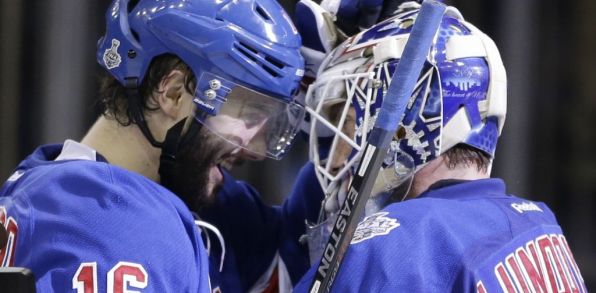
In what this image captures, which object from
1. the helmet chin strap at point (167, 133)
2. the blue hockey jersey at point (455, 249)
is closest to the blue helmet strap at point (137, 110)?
the helmet chin strap at point (167, 133)

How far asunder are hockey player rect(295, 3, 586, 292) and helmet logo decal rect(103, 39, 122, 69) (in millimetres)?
381

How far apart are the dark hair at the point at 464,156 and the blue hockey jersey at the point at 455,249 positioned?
62 mm

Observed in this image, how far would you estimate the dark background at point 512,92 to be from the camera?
11.4 ft

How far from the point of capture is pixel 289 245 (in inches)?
110

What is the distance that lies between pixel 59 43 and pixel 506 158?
1.29 meters

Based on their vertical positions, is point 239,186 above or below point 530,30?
below

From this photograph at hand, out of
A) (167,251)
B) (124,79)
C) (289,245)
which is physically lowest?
(289,245)

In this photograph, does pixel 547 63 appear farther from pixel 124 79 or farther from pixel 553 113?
pixel 124 79

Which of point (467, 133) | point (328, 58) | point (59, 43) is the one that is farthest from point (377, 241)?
point (59, 43)

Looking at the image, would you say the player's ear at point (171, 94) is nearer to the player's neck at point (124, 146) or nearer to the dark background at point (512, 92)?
the player's neck at point (124, 146)

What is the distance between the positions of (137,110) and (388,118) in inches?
24.7

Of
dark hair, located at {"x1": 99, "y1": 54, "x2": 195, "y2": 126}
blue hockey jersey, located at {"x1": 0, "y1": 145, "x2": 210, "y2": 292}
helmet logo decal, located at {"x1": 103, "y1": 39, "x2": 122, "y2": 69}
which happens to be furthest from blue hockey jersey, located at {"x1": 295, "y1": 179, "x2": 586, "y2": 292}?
helmet logo decal, located at {"x1": 103, "y1": 39, "x2": 122, "y2": 69}

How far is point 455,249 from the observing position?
2.13 metres

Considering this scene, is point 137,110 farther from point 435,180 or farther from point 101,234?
point 435,180
